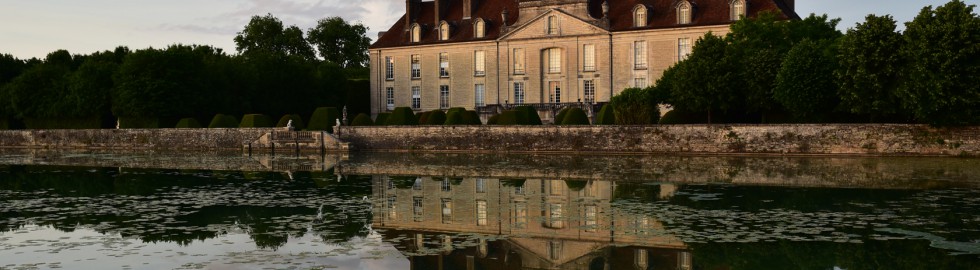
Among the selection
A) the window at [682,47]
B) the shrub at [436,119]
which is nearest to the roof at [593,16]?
the window at [682,47]

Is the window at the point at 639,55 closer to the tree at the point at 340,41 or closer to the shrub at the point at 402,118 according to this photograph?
the shrub at the point at 402,118

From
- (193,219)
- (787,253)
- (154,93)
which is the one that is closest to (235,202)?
(193,219)

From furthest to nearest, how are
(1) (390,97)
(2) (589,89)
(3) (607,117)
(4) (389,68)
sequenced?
(1) (390,97)
(4) (389,68)
(2) (589,89)
(3) (607,117)

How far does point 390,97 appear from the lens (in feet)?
188

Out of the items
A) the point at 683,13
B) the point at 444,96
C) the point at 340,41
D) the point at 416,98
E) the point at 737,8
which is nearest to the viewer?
the point at 737,8

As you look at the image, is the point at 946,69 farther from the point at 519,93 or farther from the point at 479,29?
the point at 479,29

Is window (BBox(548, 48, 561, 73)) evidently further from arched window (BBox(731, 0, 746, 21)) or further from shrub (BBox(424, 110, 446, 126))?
shrub (BBox(424, 110, 446, 126))

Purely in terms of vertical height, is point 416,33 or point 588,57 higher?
point 416,33

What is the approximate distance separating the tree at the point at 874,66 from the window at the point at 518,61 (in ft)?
77.2

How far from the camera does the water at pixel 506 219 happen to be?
1113 centimetres

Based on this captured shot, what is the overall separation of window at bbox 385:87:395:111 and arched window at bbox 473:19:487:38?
655 centimetres

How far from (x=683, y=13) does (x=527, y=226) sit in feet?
118

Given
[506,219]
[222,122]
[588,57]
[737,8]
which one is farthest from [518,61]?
[506,219]

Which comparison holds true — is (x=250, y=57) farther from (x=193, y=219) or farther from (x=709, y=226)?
(x=709, y=226)
